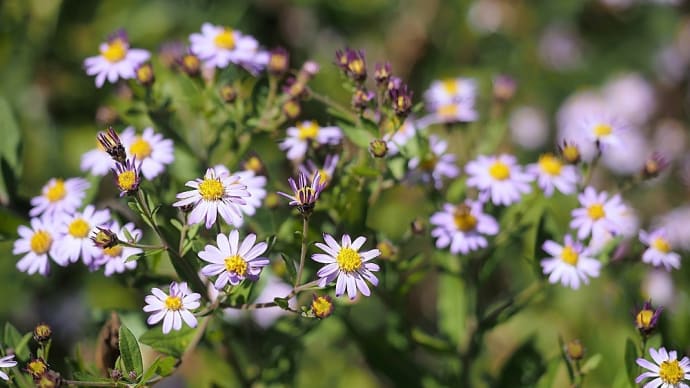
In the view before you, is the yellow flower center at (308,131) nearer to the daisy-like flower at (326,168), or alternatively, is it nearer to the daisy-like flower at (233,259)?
the daisy-like flower at (326,168)

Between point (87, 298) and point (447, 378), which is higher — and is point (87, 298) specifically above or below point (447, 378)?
above

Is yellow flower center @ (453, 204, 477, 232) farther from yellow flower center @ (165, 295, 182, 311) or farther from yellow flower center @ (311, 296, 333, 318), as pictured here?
yellow flower center @ (165, 295, 182, 311)

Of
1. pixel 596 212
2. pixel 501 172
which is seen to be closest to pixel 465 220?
pixel 501 172

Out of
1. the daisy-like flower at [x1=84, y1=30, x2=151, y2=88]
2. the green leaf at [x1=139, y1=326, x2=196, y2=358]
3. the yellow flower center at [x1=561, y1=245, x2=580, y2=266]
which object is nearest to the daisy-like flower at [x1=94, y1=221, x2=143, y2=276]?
the green leaf at [x1=139, y1=326, x2=196, y2=358]

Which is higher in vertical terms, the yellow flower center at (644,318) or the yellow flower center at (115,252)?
the yellow flower center at (115,252)

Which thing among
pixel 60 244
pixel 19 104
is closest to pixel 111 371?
pixel 60 244

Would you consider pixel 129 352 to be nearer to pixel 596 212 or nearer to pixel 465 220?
pixel 465 220

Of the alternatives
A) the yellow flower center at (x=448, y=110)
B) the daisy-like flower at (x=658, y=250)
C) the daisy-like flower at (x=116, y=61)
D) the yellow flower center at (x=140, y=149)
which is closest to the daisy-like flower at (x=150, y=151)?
the yellow flower center at (x=140, y=149)

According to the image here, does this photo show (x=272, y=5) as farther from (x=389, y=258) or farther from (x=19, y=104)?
(x=389, y=258)
